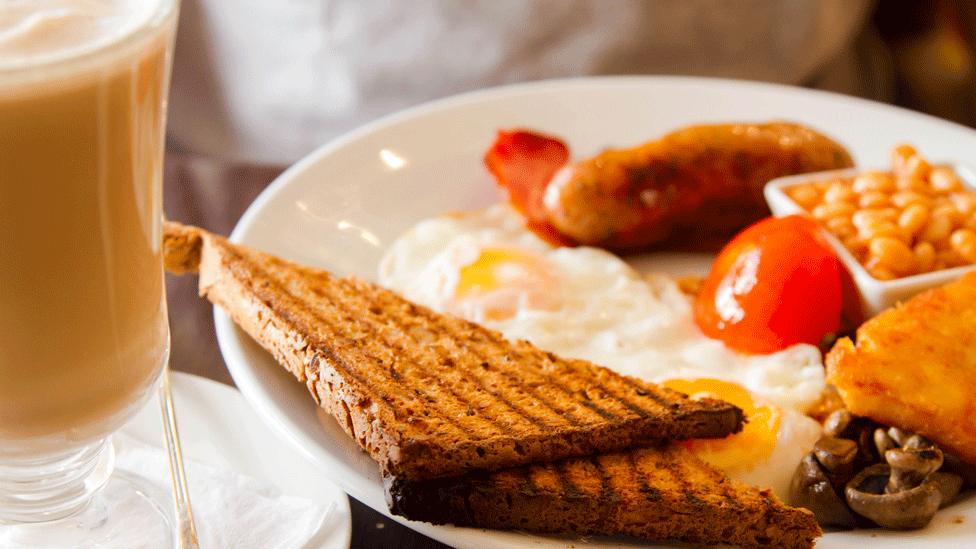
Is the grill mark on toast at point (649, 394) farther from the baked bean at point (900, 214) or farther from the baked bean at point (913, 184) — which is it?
the baked bean at point (913, 184)

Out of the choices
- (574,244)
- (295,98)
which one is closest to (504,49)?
(295,98)

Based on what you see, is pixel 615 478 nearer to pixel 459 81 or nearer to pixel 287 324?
pixel 287 324

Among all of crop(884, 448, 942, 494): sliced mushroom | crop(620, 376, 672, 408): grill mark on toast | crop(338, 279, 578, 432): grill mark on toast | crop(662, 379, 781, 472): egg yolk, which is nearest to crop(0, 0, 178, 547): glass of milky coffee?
crop(338, 279, 578, 432): grill mark on toast

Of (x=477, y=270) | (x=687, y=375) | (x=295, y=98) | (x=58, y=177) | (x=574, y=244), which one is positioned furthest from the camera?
(x=295, y=98)

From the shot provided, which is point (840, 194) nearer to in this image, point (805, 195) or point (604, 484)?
point (805, 195)

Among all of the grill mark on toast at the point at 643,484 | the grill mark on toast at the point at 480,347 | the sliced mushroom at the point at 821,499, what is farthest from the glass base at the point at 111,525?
the sliced mushroom at the point at 821,499

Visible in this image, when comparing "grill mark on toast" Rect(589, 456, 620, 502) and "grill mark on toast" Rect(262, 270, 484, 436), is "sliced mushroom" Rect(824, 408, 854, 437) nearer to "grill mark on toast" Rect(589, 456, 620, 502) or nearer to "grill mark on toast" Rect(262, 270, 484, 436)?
"grill mark on toast" Rect(589, 456, 620, 502)
